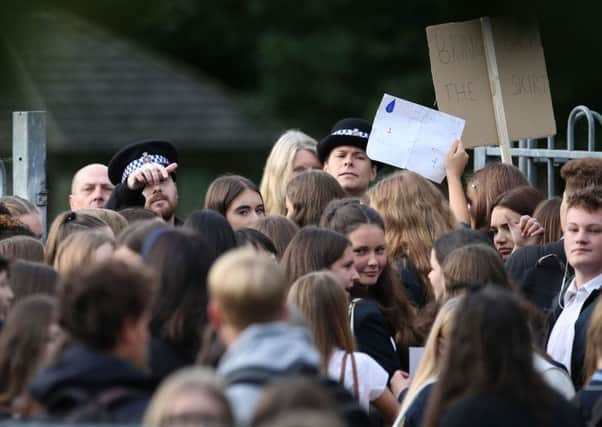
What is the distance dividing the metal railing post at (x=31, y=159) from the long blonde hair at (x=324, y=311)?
10.5 ft

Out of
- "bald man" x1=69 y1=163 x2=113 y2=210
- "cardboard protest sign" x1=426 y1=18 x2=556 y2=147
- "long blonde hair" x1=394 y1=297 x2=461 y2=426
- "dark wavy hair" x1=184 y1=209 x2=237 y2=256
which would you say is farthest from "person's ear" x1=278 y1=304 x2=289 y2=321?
"bald man" x1=69 y1=163 x2=113 y2=210

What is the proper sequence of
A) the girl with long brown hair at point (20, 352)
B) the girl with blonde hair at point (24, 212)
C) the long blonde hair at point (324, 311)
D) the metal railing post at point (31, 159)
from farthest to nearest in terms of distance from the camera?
the metal railing post at point (31, 159) → the girl with blonde hair at point (24, 212) → the long blonde hair at point (324, 311) → the girl with long brown hair at point (20, 352)

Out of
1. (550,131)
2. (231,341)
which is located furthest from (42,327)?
(550,131)

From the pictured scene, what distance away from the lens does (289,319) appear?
3068mm

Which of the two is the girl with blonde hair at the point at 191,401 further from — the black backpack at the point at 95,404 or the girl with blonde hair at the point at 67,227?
the girl with blonde hair at the point at 67,227

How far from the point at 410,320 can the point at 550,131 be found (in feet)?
7.05

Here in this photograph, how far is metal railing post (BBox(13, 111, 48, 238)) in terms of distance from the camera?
23.1 ft

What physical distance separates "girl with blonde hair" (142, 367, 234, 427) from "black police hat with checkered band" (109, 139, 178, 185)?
4.24 metres

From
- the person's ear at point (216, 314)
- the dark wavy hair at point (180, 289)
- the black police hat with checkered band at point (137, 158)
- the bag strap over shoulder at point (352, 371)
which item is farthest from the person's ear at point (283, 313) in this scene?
the black police hat with checkered band at point (137, 158)

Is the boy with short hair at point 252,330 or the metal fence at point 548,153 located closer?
the boy with short hair at point 252,330

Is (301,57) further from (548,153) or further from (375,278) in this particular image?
(375,278)

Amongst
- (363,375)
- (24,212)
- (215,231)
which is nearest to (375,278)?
(215,231)

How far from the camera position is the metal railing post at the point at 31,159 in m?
7.05

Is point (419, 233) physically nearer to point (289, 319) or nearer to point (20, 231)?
point (20, 231)
